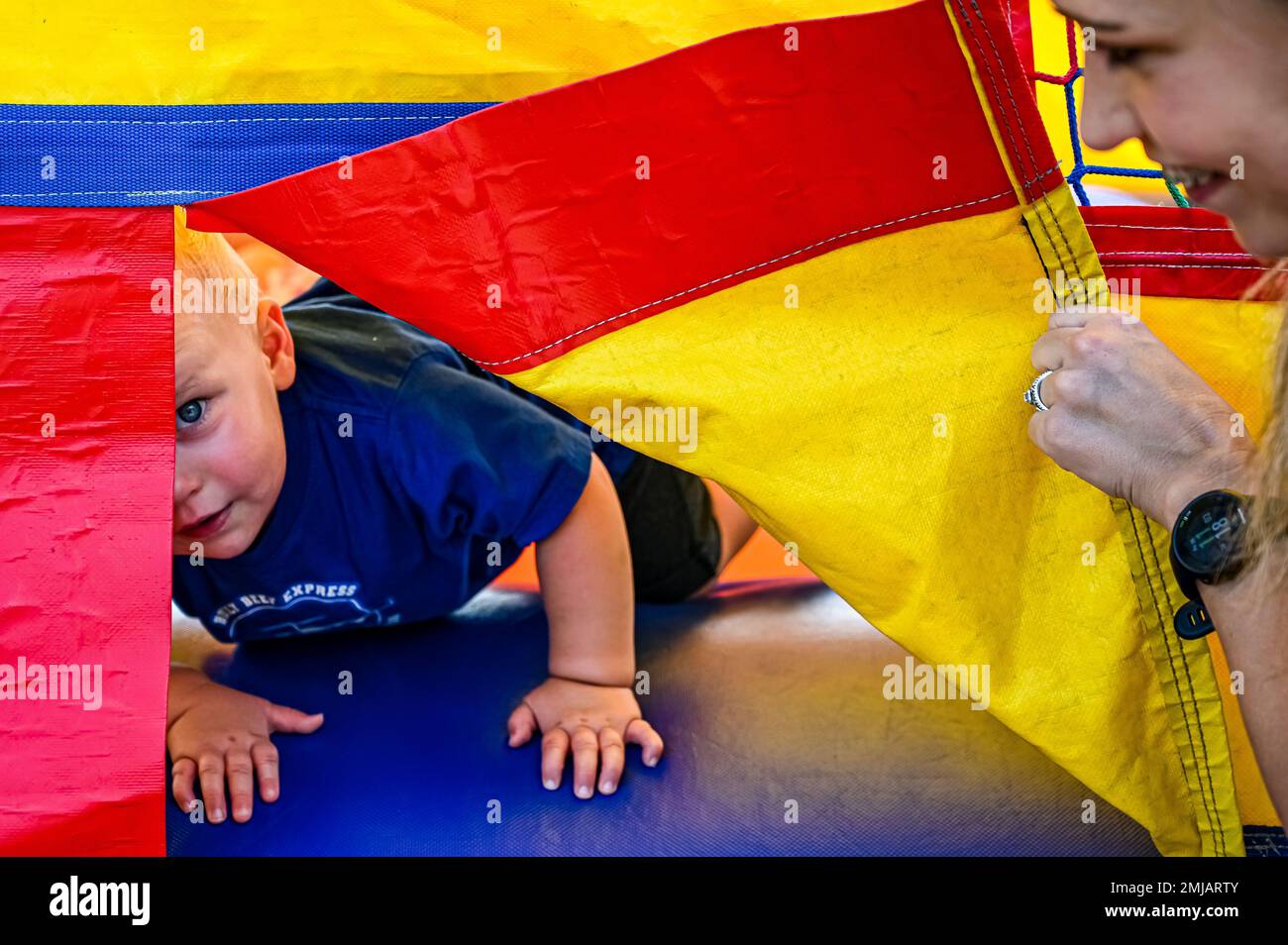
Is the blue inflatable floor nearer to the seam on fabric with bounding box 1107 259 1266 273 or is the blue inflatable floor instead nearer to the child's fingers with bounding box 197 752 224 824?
the child's fingers with bounding box 197 752 224 824

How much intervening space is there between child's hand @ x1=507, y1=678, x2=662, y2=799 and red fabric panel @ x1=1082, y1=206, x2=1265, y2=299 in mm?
524

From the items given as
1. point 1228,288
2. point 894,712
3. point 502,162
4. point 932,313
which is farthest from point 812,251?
point 894,712

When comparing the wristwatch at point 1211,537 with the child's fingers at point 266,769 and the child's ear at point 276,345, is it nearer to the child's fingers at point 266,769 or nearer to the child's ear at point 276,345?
the child's fingers at point 266,769

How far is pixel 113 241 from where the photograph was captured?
86cm

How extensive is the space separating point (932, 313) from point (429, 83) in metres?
0.37

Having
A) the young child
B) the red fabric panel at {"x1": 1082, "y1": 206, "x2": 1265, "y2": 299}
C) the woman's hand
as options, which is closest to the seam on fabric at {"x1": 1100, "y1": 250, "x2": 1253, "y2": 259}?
the red fabric panel at {"x1": 1082, "y1": 206, "x2": 1265, "y2": 299}

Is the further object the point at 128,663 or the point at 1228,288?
the point at 1228,288

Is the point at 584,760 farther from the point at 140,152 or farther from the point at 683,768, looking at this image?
the point at 140,152

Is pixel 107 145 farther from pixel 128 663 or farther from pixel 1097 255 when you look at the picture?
pixel 1097 255

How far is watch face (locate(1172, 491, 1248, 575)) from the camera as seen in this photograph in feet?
2.61

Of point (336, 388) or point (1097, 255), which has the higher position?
point (1097, 255)
